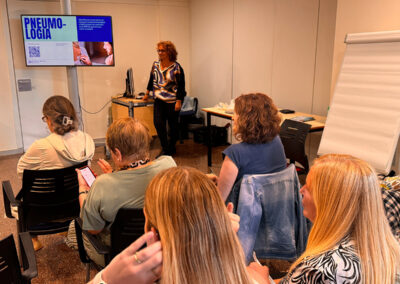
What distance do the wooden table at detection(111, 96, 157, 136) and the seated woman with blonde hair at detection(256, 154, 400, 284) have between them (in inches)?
172

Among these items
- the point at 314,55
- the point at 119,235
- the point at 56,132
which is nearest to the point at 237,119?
the point at 119,235

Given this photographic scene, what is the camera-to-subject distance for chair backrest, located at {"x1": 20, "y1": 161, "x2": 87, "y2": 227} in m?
2.26

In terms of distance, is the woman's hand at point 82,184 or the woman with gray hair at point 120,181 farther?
the woman's hand at point 82,184

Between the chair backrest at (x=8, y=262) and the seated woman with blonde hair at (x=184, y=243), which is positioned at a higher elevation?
the seated woman with blonde hair at (x=184, y=243)

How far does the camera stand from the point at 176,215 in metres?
0.83

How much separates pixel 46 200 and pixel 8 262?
1.01 meters

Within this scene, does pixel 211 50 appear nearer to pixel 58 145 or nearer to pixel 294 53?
pixel 294 53

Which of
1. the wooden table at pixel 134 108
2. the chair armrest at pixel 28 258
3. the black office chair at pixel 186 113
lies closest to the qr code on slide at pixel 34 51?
the wooden table at pixel 134 108

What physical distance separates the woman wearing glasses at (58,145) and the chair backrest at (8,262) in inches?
45.5

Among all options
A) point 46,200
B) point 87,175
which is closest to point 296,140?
point 87,175

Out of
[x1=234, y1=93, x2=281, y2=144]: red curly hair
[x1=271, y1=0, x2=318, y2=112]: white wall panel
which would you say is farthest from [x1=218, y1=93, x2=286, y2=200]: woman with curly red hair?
[x1=271, y1=0, x2=318, y2=112]: white wall panel

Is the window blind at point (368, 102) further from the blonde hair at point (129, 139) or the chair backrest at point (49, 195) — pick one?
A: the chair backrest at point (49, 195)

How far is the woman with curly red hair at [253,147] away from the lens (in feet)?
6.64

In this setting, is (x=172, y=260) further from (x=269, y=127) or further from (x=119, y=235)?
(x=269, y=127)
